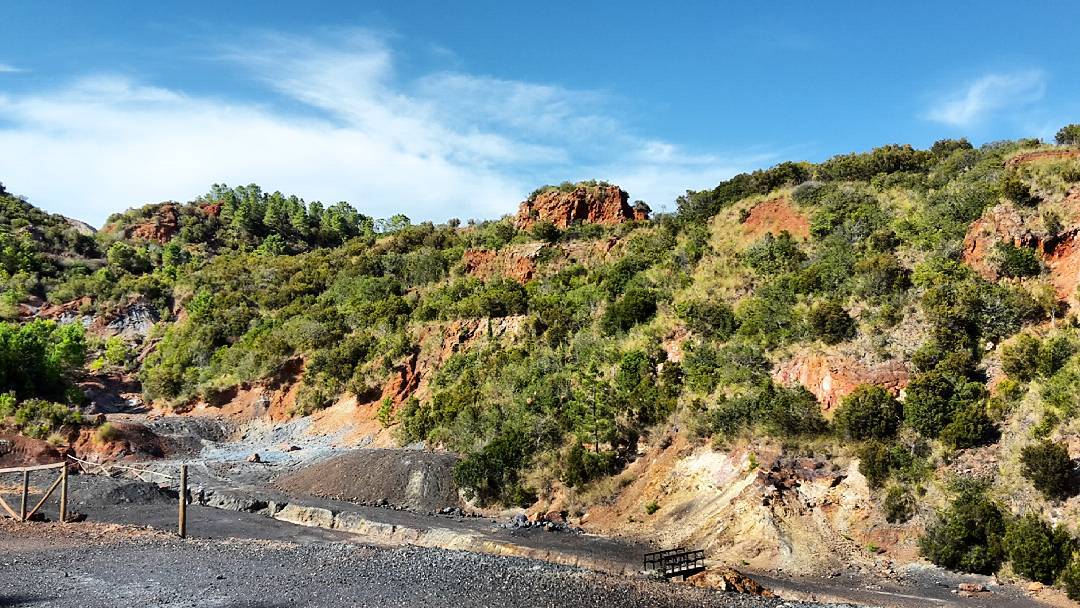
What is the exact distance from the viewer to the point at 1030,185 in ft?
92.6

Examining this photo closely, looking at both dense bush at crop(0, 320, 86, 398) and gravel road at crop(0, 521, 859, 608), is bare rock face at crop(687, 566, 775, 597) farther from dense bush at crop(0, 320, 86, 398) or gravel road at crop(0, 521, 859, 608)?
dense bush at crop(0, 320, 86, 398)

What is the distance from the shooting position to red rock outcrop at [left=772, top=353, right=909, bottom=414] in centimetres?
2281

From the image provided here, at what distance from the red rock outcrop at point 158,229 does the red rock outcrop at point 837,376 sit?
85.1 m

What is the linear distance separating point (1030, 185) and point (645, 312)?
17178 mm

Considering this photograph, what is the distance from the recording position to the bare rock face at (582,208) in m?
54.7

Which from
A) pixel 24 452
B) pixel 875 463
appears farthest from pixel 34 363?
pixel 875 463

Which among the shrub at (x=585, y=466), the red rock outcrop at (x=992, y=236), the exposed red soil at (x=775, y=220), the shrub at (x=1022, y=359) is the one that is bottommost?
the shrub at (x=585, y=466)

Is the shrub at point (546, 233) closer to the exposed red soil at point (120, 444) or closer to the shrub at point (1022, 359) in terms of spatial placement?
the exposed red soil at point (120, 444)

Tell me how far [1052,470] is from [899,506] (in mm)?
3726

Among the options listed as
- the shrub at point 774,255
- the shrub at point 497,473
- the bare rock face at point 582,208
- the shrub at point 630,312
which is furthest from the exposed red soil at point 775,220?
the shrub at point 497,473

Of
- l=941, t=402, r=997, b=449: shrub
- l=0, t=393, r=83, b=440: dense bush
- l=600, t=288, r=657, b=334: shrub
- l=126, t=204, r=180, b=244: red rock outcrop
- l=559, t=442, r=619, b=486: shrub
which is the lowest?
l=559, t=442, r=619, b=486: shrub

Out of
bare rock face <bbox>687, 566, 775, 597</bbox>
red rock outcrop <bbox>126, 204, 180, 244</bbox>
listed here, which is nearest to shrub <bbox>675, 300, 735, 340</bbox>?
bare rock face <bbox>687, 566, 775, 597</bbox>

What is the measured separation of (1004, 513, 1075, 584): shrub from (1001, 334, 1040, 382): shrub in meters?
5.89

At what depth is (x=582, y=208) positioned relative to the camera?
54938mm
